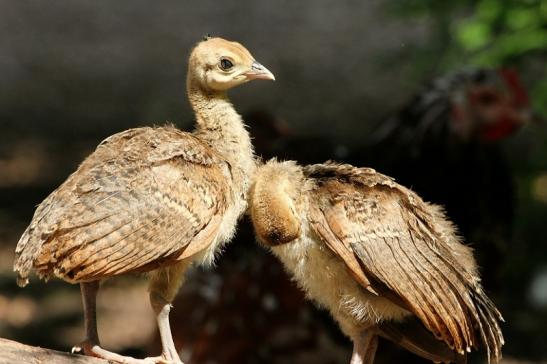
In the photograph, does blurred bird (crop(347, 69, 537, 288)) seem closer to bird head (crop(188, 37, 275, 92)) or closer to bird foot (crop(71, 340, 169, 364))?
bird head (crop(188, 37, 275, 92))

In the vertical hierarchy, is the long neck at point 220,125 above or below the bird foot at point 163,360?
above

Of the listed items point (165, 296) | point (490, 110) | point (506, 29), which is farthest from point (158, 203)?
point (506, 29)

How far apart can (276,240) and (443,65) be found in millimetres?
5180

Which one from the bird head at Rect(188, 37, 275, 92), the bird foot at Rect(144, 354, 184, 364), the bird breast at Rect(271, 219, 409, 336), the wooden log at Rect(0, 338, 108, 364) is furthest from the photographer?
the bird head at Rect(188, 37, 275, 92)

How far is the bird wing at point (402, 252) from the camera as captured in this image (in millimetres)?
4520

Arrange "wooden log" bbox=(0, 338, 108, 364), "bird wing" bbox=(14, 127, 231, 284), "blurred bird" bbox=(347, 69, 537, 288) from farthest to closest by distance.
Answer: "blurred bird" bbox=(347, 69, 537, 288)
"wooden log" bbox=(0, 338, 108, 364)
"bird wing" bbox=(14, 127, 231, 284)

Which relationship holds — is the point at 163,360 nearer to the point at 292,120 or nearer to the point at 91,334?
the point at 91,334

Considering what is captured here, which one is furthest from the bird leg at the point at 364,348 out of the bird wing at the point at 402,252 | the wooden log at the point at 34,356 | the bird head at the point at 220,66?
the bird head at the point at 220,66

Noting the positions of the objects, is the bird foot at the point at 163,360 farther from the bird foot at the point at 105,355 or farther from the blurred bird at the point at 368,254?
the blurred bird at the point at 368,254

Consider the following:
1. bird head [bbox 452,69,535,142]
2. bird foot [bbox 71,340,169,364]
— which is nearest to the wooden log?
bird foot [bbox 71,340,169,364]

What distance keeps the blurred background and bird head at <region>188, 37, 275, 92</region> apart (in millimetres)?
2493

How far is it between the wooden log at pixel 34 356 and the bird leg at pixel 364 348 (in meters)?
1.10

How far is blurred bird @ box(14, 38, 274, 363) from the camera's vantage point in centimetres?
429

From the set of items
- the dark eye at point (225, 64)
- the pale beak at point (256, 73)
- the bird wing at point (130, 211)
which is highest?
the dark eye at point (225, 64)
